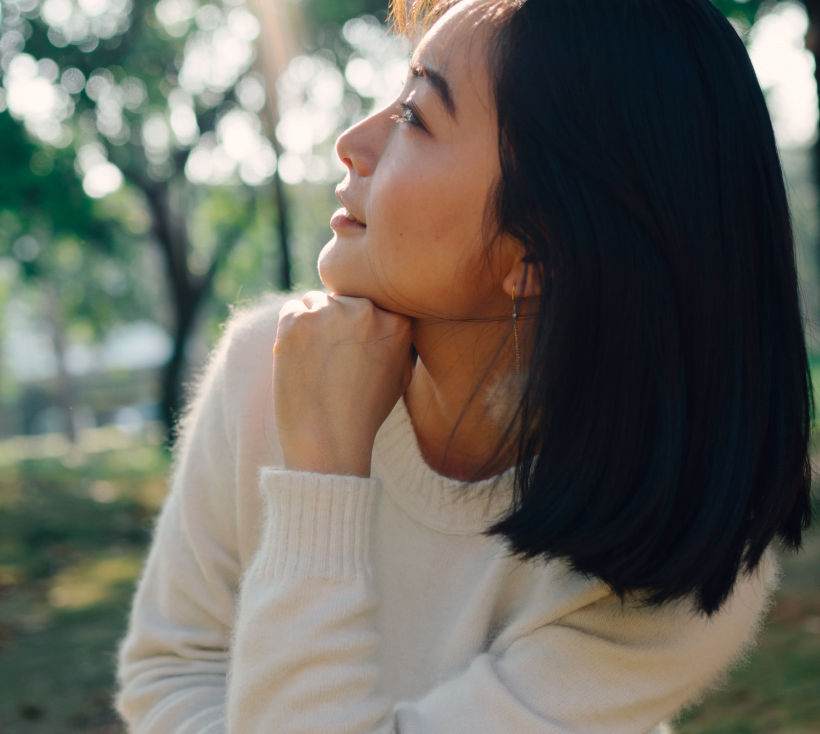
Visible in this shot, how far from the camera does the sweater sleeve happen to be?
154 cm

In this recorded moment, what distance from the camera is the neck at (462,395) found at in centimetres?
180

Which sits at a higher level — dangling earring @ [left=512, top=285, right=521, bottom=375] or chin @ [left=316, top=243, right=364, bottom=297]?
chin @ [left=316, top=243, right=364, bottom=297]

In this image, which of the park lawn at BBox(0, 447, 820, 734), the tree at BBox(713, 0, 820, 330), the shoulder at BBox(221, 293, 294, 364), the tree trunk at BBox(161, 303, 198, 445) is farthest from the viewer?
the tree trunk at BBox(161, 303, 198, 445)

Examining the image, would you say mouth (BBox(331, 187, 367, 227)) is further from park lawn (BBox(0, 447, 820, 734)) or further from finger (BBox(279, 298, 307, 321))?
park lawn (BBox(0, 447, 820, 734))

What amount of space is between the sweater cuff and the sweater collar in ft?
0.83

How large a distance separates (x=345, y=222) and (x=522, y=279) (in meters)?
0.36

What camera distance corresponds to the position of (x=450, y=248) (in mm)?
1628

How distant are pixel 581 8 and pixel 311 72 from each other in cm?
1266

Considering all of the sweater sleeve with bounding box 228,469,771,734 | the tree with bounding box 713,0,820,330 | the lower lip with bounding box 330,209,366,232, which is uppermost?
the tree with bounding box 713,0,820,330

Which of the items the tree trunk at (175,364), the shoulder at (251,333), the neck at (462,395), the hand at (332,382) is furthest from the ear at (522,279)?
the tree trunk at (175,364)

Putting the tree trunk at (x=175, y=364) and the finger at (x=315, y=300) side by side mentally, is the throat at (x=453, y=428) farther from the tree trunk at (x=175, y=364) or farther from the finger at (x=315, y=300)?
the tree trunk at (x=175, y=364)

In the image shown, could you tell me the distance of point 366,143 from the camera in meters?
1.69

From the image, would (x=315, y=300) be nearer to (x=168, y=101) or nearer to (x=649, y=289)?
(x=649, y=289)

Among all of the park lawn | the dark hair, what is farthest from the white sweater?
the park lawn
